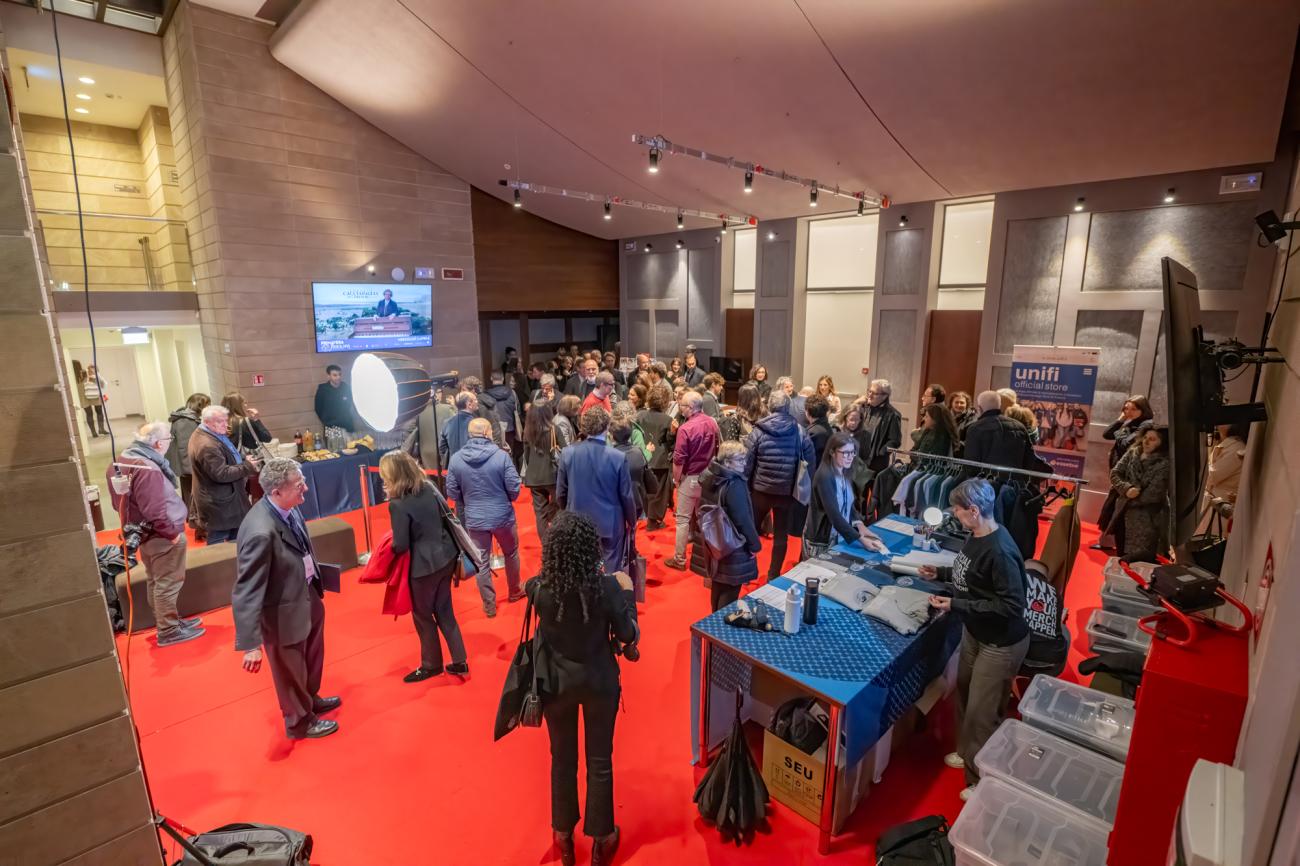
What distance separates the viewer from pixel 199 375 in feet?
28.7

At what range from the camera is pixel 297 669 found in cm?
315

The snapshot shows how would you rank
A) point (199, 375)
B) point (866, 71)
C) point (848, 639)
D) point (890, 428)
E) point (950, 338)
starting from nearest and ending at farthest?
point (848, 639), point (866, 71), point (890, 428), point (950, 338), point (199, 375)

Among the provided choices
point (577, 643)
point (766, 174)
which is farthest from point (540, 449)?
point (766, 174)

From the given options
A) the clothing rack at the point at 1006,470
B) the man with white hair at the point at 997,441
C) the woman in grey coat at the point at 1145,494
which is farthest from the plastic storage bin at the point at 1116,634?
the woman in grey coat at the point at 1145,494

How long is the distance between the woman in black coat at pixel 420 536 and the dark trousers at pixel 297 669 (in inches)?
20.1

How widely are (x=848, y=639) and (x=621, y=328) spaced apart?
34.7ft

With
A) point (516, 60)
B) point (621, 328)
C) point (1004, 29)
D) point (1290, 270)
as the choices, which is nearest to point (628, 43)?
point (516, 60)

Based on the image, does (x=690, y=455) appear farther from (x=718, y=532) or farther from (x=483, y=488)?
(x=483, y=488)

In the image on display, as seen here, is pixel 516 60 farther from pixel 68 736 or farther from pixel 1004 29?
pixel 68 736

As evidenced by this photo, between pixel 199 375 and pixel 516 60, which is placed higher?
pixel 516 60

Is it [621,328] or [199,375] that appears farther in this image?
[621,328]

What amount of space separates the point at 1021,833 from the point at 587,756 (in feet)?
5.16

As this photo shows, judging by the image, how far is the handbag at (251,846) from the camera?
6.92 ft

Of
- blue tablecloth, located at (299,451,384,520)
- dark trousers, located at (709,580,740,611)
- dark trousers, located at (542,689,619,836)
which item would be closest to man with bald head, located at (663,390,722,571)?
dark trousers, located at (709,580,740,611)
